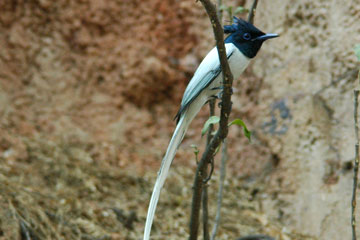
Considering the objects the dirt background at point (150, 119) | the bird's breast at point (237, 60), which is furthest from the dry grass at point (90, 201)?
the bird's breast at point (237, 60)

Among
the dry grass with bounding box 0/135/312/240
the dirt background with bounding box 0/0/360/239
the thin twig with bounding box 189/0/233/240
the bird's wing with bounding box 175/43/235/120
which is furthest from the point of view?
the dirt background with bounding box 0/0/360/239

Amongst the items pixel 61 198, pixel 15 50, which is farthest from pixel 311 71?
pixel 15 50

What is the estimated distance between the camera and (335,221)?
3660mm

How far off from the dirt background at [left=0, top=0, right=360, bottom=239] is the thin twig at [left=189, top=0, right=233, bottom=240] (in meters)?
1.10

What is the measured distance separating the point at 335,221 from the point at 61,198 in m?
2.15

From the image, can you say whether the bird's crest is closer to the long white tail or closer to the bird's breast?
the bird's breast

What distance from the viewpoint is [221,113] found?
8.27ft

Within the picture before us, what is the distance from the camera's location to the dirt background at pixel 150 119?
12.4 ft

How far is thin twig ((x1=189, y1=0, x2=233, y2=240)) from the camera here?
2.21 m

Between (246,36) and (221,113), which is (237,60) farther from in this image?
(221,113)

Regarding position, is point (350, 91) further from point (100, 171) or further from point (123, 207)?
point (100, 171)

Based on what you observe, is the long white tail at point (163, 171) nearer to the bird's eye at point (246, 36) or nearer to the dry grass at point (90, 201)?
the bird's eye at point (246, 36)

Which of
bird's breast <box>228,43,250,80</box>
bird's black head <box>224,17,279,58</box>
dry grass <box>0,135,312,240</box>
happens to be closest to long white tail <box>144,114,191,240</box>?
bird's breast <box>228,43,250,80</box>

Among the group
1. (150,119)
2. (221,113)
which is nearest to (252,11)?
(221,113)
